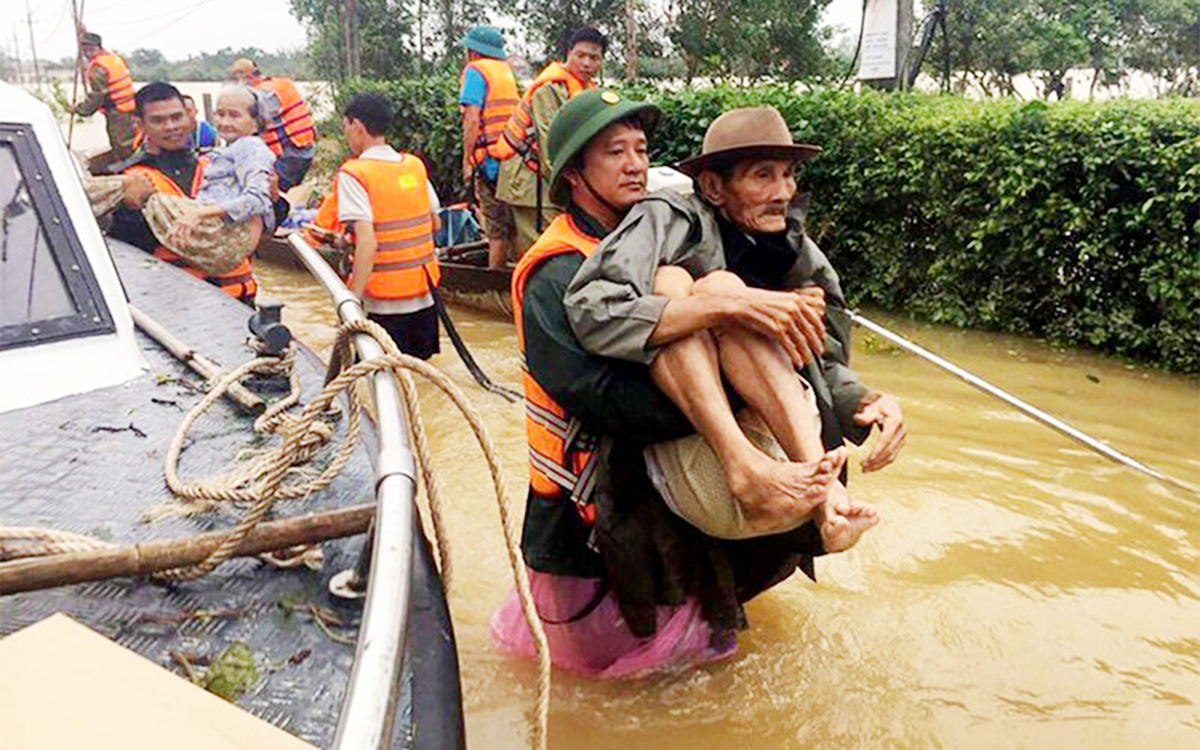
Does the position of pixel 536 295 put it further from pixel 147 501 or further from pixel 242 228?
pixel 242 228

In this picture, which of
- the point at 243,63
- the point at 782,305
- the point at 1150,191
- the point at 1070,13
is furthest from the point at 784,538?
the point at 1070,13

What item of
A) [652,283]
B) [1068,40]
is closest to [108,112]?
[652,283]

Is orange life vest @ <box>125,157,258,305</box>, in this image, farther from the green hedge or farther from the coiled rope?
the green hedge

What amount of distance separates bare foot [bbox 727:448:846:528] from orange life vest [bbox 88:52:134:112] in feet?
26.4

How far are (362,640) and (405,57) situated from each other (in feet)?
56.3

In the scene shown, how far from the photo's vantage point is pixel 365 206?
5.07 m

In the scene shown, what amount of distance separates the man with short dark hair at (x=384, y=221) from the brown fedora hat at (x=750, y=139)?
9.42ft

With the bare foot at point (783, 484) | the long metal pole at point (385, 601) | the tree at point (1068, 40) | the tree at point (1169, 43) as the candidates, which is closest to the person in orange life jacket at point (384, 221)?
the long metal pole at point (385, 601)

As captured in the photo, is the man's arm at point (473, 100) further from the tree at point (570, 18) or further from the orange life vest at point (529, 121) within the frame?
the tree at point (570, 18)

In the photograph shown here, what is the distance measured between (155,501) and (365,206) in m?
2.95

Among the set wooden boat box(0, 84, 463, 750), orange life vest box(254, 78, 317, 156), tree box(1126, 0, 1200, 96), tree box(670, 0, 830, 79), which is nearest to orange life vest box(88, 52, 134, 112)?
orange life vest box(254, 78, 317, 156)

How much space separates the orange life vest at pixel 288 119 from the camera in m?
9.08

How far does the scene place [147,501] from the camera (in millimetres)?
2359

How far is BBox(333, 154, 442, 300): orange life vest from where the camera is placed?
507 centimetres
